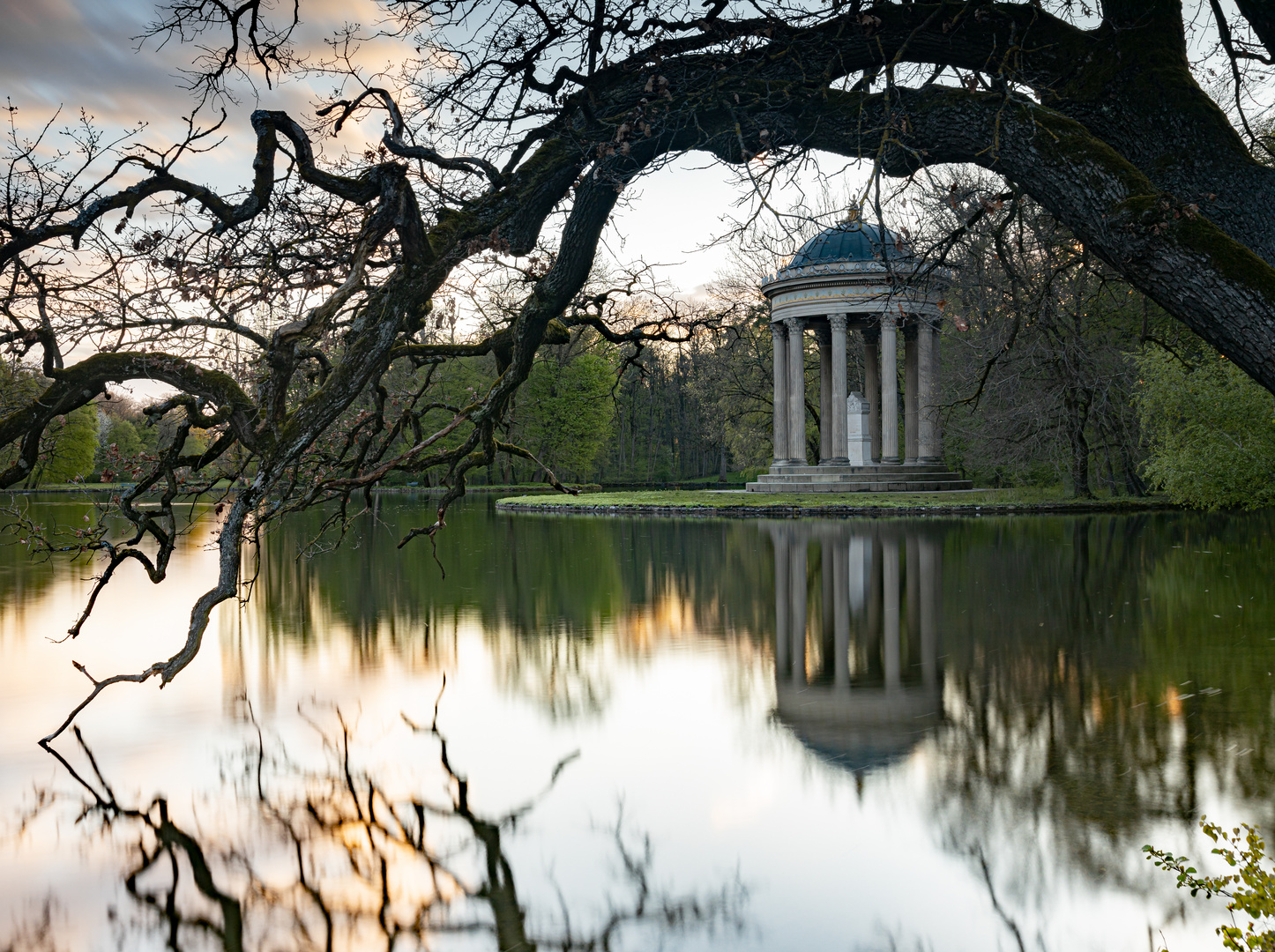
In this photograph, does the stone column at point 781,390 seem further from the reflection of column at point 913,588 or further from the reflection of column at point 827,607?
the reflection of column at point 827,607

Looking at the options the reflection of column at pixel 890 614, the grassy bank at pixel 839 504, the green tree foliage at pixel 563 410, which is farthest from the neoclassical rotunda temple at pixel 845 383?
the reflection of column at pixel 890 614

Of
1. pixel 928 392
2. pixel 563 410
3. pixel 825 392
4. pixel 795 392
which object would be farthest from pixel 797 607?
pixel 563 410

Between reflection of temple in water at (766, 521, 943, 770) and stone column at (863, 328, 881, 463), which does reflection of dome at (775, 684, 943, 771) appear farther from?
stone column at (863, 328, 881, 463)

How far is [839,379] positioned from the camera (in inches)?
1758

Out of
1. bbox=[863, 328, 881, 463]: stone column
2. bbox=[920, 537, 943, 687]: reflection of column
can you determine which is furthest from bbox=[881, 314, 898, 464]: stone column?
bbox=[920, 537, 943, 687]: reflection of column

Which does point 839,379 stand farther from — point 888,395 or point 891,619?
point 891,619

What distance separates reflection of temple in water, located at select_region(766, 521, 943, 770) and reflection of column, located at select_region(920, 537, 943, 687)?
0.6 inches

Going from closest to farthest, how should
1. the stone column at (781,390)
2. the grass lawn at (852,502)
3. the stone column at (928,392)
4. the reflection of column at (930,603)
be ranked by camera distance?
the reflection of column at (930,603)
the grass lawn at (852,502)
the stone column at (928,392)
the stone column at (781,390)

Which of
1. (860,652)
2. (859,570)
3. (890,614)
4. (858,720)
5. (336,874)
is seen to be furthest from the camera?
(859,570)

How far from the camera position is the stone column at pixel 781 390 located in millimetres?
45875

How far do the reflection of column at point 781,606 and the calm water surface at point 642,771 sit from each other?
0.11 metres

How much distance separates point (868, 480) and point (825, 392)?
6.23 meters

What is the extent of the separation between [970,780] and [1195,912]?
1.88 m

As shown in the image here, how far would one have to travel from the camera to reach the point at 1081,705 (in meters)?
8.19
